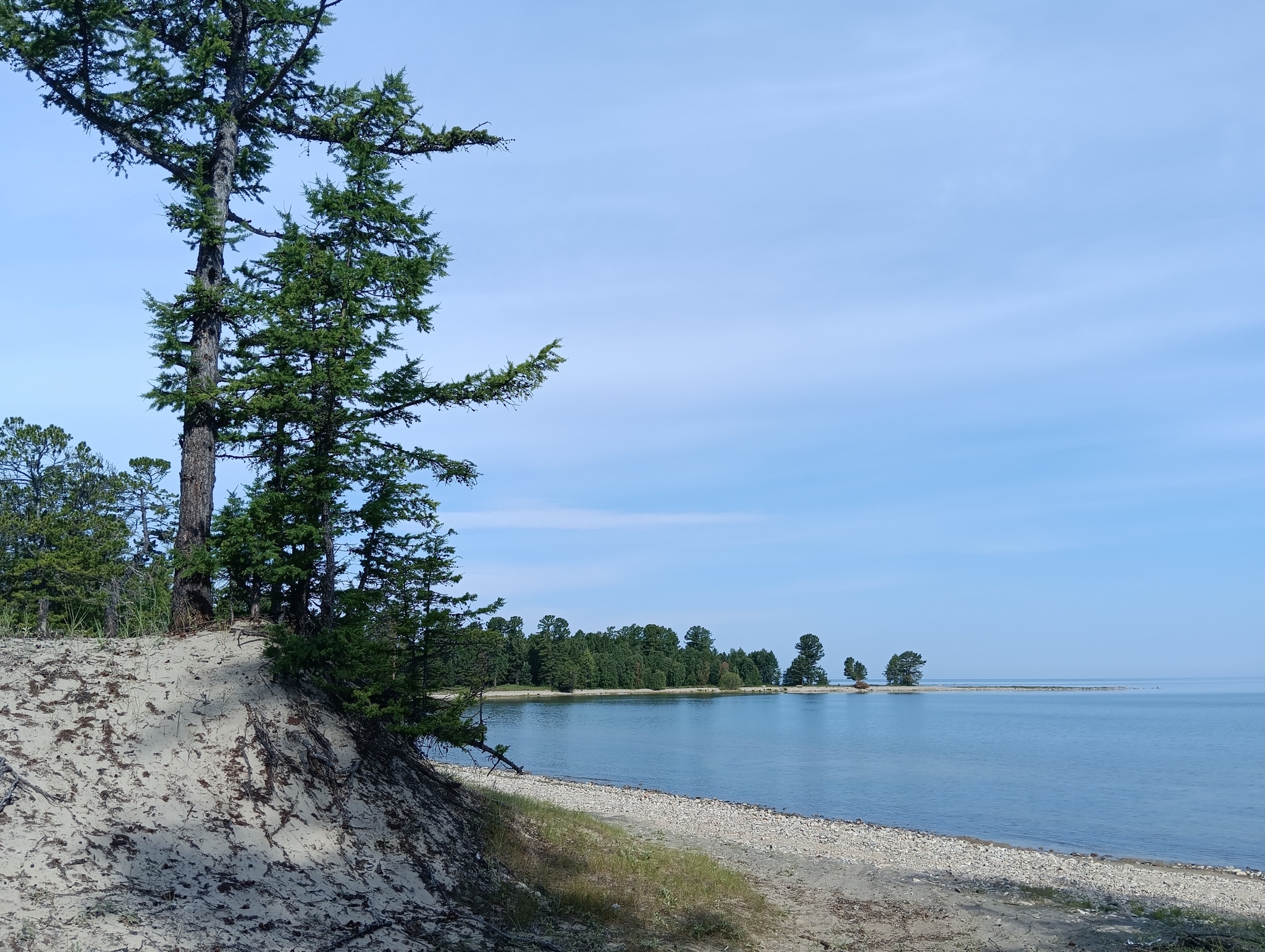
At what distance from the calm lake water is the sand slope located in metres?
25.0

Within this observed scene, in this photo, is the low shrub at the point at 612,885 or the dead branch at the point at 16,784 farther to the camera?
the low shrub at the point at 612,885

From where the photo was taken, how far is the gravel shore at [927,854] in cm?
1870

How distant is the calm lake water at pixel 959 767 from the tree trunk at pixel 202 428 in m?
26.8

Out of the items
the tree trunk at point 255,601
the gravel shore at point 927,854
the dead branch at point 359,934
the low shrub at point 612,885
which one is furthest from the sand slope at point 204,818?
the gravel shore at point 927,854

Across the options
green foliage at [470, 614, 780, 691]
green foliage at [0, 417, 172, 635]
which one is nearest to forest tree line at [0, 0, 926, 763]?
green foliage at [0, 417, 172, 635]

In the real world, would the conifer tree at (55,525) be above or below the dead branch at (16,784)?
above

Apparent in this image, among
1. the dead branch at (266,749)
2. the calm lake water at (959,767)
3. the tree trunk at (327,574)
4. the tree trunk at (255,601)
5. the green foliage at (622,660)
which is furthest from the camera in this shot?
the green foliage at (622,660)

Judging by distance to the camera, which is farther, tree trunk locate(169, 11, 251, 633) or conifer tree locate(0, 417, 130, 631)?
conifer tree locate(0, 417, 130, 631)

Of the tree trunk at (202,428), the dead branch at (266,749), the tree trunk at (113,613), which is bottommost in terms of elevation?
the dead branch at (266,749)

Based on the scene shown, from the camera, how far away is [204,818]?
9906 millimetres

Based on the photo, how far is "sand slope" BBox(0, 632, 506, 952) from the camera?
8.15m

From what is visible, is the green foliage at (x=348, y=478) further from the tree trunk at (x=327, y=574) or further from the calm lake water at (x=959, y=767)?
the calm lake water at (x=959, y=767)

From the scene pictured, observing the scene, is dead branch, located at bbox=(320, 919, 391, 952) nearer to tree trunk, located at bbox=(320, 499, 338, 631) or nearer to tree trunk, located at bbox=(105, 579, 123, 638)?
tree trunk, located at bbox=(320, 499, 338, 631)

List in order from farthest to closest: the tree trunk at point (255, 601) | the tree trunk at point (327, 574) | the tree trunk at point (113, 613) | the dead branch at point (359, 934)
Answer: the tree trunk at point (255, 601) → the tree trunk at point (113, 613) → the tree trunk at point (327, 574) → the dead branch at point (359, 934)
